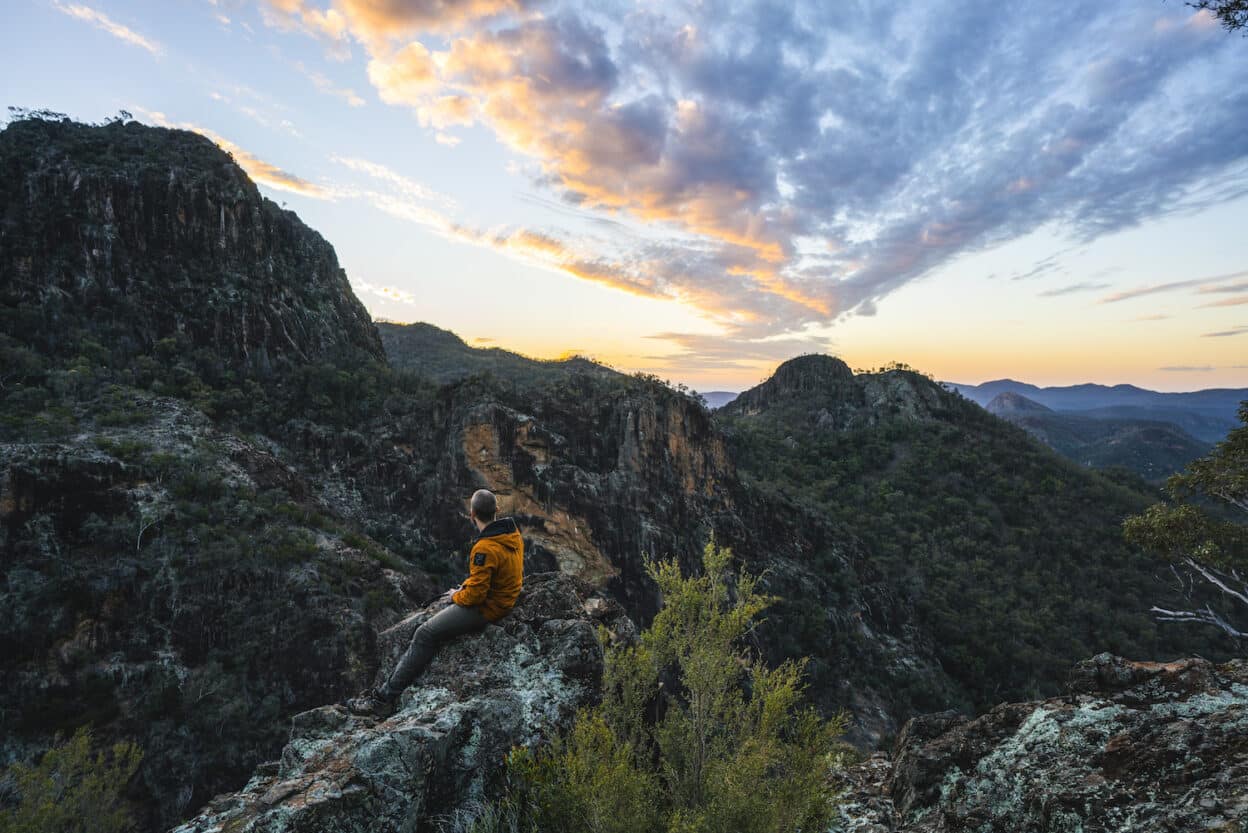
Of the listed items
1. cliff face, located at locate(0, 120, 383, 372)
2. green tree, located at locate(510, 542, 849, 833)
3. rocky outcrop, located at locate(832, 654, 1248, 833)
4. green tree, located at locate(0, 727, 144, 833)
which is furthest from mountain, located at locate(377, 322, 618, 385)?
rocky outcrop, located at locate(832, 654, 1248, 833)

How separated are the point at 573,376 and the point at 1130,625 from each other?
182 feet

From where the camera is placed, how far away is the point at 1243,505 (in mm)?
10289

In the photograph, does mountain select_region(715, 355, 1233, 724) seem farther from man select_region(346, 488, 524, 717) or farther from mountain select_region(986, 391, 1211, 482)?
mountain select_region(986, 391, 1211, 482)

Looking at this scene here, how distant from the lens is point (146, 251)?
38562 millimetres

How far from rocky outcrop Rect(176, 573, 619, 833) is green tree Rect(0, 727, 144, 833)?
15.4m

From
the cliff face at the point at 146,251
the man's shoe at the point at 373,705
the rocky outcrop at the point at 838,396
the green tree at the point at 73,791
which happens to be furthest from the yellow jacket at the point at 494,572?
the rocky outcrop at the point at 838,396

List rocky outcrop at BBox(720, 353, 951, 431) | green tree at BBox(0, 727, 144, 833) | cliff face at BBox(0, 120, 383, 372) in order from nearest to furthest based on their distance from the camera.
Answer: green tree at BBox(0, 727, 144, 833)
cliff face at BBox(0, 120, 383, 372)
rocky outcrop at BBox(720, 353, 951, 431)

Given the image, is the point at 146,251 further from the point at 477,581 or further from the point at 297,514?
the point at 477,581

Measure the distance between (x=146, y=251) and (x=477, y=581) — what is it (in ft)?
169

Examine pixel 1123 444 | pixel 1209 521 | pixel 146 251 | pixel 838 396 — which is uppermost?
pixel 146 251

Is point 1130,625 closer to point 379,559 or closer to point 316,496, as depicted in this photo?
point 379,559

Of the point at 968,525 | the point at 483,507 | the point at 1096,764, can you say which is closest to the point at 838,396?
the point at 968,525

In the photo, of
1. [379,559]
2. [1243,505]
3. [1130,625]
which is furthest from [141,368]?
[1130,625]

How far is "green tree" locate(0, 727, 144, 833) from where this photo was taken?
507 inches
